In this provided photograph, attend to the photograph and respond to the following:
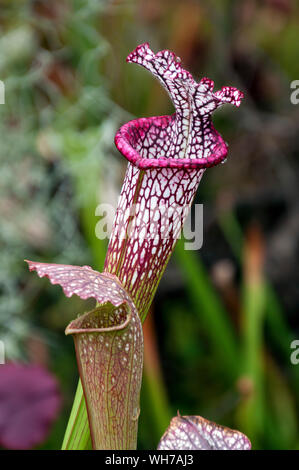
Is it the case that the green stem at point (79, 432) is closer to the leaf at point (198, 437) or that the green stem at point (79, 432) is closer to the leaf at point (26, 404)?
the leaf at point (198, 437)

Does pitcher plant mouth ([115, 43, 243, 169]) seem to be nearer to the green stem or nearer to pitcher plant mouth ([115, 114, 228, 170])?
pitcher plant mouth ([115, 114, 228, 170])

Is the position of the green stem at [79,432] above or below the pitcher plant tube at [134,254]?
below

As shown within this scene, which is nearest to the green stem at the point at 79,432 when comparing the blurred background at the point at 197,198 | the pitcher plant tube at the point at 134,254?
the pitcher plant tube at the point at 134,254

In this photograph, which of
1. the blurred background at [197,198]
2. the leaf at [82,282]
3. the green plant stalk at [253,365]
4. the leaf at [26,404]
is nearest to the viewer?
the leaf at [82,282]

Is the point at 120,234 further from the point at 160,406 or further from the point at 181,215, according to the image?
the point at 160,406

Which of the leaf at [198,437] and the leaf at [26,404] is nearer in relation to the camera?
the leaf at [198,437]

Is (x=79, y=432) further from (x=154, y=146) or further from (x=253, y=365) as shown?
(x=253, y=365)
